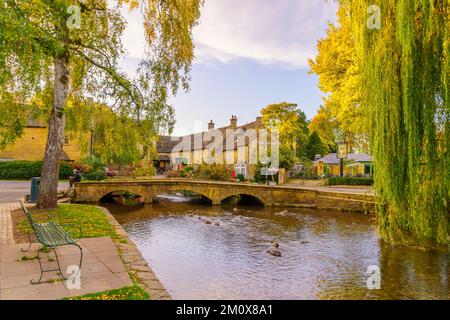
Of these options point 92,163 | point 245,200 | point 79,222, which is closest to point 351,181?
point 245,200

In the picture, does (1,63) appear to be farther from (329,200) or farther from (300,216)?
(329,200)

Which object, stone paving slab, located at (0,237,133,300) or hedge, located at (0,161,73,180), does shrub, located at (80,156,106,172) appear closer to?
hedge, located at (0,161,73,180)

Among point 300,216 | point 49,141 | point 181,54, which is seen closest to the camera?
point 49,141

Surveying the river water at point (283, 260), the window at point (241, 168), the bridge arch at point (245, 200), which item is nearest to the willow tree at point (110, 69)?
the river water at point (283, 260)

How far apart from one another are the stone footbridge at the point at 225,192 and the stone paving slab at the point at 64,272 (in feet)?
55.8

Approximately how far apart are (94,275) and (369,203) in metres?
19.0

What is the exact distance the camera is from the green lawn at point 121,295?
4887 mm

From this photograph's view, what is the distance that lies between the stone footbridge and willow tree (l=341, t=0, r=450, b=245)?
13.9 m

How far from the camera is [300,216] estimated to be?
20094mm

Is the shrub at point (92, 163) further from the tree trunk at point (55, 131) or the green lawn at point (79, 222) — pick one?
the green lawn at point (79, 222)

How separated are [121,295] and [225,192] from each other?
20680mm

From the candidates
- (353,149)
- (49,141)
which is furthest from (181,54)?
(353,149)
